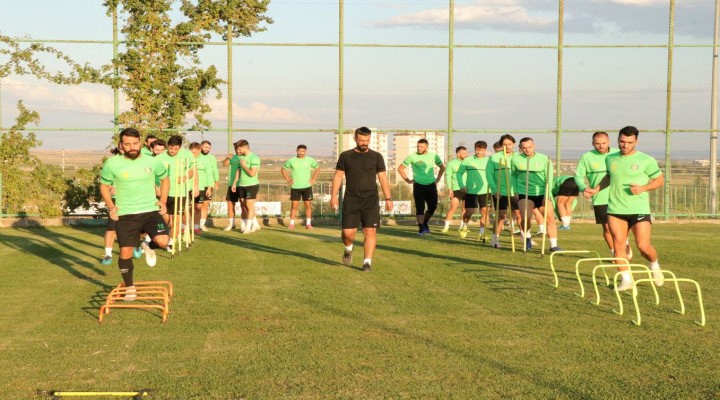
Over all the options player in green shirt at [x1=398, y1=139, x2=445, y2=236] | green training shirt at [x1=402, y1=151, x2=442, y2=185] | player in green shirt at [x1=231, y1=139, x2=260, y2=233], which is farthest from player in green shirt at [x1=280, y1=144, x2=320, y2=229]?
green training shirt at [x1=402, y1=151, x2=442, y2=185]

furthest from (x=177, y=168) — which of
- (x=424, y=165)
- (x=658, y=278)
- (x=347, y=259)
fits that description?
(x=658, y=278)

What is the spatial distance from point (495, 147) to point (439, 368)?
12134 millimetres

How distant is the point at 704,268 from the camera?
14336 millimetres

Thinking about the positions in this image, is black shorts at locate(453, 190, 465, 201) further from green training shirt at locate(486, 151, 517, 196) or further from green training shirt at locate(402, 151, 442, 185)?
green training shirt at locate(486, 151, 517, 196)

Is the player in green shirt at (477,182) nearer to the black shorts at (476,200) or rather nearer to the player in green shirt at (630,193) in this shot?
the black shorts at (476,200)

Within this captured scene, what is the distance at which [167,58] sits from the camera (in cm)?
2377

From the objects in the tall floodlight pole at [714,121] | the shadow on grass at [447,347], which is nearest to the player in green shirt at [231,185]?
the shadow on grass at [447,347]

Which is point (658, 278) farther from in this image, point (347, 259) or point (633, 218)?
point (347, 259)

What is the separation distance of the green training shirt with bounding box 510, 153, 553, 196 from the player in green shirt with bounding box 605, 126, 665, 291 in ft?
14.6

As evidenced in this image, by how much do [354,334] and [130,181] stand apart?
3880 mm

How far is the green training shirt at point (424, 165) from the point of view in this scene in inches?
810

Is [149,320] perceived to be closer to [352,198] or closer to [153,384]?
[153,384]

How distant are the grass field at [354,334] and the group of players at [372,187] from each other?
774mm

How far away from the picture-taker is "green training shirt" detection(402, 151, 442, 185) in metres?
20.6
